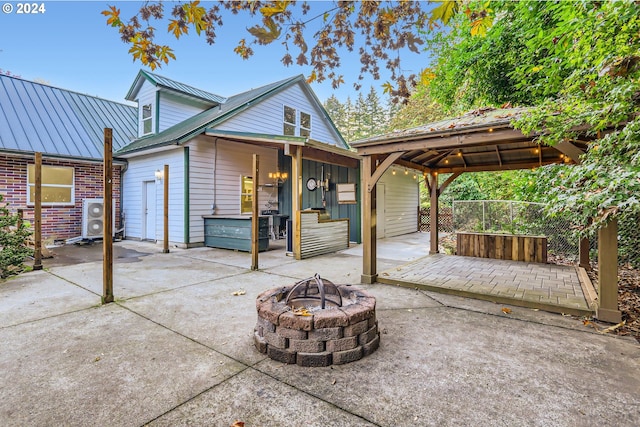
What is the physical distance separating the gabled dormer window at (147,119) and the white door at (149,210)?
227cm

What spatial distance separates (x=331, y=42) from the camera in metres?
3.07

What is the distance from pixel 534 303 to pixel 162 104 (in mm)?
12021

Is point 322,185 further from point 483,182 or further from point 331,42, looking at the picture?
point 483,182

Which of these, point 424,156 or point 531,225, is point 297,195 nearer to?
point 424,156

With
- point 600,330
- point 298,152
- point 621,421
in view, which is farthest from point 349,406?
point 298,152

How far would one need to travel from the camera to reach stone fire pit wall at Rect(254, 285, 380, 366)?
7.97ft

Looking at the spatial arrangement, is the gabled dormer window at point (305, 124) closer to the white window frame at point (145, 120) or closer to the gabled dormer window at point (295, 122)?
the gabled dormer window at point (295, 122)

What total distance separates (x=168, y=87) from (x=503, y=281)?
1147 centimetres

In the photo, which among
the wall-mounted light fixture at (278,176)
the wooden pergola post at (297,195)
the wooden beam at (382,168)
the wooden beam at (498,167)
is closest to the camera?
the wooden beam at (382,168)

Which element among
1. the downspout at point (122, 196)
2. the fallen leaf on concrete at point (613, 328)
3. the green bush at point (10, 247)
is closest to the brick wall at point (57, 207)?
the downspout at point (122, 196)

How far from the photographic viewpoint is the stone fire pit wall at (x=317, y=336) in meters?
2.43

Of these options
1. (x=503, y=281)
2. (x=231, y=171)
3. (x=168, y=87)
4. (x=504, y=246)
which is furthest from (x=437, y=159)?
(x=168, y=87)

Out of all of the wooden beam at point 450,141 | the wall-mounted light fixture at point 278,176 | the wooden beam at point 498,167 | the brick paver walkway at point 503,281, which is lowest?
the brick paver walkway at point 503,281

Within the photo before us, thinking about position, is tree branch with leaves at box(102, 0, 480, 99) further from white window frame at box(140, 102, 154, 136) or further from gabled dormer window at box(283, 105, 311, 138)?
gabled dormer window at box(283, 105, 311, 138)
